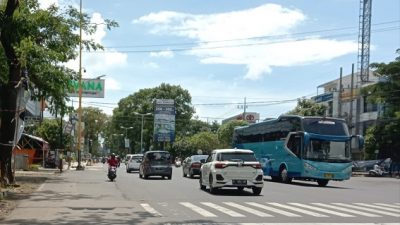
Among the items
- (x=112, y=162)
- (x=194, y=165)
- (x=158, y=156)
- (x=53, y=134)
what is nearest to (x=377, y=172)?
(x=194, y=165)

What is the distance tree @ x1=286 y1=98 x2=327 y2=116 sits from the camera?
72.8 m

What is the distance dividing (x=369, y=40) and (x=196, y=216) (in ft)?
227

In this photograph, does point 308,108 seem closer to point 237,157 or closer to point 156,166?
point 156,166

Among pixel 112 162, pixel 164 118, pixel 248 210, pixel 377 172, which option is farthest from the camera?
pixel 164 118

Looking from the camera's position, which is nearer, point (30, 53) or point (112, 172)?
point (30, 53)

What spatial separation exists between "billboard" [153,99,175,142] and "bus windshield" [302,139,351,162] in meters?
58.1

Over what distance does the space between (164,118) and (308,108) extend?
24842 millimetres

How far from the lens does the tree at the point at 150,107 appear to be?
364ft

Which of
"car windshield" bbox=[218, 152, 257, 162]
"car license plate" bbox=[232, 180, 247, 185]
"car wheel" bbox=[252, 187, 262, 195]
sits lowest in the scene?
"car wheel" bbox=[252, 187, 262, 195]

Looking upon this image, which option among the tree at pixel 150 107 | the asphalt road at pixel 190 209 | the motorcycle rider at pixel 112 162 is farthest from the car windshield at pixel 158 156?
the tree at pixel 150 107

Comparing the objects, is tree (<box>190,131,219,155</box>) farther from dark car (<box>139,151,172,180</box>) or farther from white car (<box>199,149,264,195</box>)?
white car (<box>199,149,264,195</box>)

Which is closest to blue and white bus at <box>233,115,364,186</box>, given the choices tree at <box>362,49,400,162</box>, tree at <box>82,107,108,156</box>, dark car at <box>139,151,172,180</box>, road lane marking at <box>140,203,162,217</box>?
dark car at <box>139,151,172,180</box>

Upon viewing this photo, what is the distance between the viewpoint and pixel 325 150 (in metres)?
30.8

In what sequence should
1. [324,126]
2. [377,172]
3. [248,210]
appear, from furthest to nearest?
[377,172], [324,126], [248,210]
